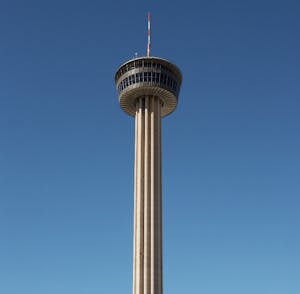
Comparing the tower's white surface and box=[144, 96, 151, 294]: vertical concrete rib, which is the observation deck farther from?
box=[144, 96, 151, 294]: vertical concrete rib

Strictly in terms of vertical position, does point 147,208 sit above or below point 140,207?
below

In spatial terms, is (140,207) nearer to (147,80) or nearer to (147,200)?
(147,200)

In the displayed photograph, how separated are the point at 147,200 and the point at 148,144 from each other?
1318 cm

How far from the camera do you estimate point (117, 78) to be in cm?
11788

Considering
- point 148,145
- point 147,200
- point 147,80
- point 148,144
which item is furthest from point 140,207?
point 147,80

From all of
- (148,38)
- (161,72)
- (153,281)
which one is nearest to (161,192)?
(153,281)

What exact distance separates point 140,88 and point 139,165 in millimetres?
17373

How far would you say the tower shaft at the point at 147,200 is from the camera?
98.5 meters

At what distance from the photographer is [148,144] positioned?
363 ft

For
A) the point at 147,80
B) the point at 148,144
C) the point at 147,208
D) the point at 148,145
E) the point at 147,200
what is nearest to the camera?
the point at 147,208

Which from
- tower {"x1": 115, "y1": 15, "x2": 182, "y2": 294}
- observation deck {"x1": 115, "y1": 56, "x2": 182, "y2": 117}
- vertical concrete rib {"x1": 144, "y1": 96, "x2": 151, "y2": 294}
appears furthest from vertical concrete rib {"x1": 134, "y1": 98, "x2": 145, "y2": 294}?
observation deck {"x1": 115, "y1": 56, "x2": 182, "y2": 117}

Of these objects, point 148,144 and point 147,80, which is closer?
point 148,144

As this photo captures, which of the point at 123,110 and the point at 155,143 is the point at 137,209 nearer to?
the point at 155,143

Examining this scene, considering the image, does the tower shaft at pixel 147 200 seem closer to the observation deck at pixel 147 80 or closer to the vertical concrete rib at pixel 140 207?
the vertical concrete rib at pixel 140 207
